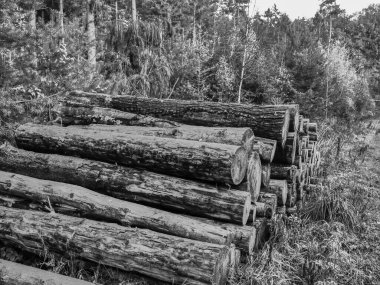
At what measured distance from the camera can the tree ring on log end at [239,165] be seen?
3.55 m

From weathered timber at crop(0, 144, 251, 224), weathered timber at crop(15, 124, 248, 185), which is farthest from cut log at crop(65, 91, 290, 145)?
weathered timber at crop(0, 144, 251, 224)

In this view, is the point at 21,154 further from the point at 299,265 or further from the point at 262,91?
the point at 262,91

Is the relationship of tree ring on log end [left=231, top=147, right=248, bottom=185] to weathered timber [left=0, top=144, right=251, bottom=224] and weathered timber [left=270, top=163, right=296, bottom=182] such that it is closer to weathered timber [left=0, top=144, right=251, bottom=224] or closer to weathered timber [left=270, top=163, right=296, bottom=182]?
weathered timber [left=0, top=144, right=251, bottom=224]

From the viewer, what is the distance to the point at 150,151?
3.92 meters

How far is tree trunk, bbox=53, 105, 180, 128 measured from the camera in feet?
16.4

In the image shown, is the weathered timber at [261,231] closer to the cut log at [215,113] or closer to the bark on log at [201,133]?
the bark on log at [201,133]

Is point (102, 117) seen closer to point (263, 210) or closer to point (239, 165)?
point (239, 165)

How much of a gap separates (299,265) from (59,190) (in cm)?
271

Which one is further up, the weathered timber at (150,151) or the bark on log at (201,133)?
the bark on log at (201,133)

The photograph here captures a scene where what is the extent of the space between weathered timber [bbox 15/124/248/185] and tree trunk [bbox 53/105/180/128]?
2.39 ft

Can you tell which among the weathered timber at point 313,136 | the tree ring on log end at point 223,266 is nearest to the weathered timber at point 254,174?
the tree ring on log end at point 223,266

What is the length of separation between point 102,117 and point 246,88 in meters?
12.2

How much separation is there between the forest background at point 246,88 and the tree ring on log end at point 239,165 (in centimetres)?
91

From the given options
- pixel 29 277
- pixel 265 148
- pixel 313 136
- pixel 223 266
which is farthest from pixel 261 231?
pixel 313 136
